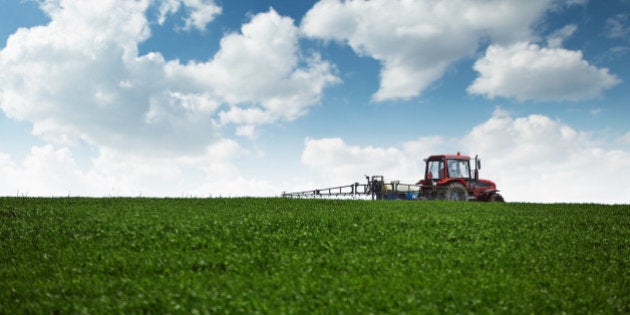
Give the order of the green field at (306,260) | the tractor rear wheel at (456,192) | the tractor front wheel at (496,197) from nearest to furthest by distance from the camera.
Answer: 1. the green field at (306,260)
2. the tractor rear wheel at (456,192)
3. the tractor front wheel at (496,197)

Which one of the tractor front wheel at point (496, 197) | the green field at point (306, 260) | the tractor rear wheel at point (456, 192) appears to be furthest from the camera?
the tractor front wheel at point (496, 197)

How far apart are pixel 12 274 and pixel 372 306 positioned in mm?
8765

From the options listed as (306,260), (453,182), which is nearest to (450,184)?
(453,182)

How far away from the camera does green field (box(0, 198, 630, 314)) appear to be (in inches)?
380

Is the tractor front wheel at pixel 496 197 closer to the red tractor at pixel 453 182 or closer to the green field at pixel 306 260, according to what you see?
Result: the red tractor at pixel 453 182

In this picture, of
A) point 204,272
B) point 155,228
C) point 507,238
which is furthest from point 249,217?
point 507,238

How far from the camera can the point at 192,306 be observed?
9.12m

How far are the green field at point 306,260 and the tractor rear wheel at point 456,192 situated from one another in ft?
27.4

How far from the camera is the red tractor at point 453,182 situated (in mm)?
30609

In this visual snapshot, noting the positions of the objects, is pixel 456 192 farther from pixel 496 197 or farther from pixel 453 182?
pixel 496 197

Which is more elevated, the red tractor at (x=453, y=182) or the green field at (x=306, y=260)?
the red tractor at (x=453, y=182)

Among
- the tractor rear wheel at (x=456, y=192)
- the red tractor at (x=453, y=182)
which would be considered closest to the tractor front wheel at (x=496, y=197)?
the red tractor at (x=453, y=182)

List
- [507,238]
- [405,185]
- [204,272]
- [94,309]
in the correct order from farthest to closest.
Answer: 1. [405,185]
2. [507,238]
3. [204,272]
4. [94,309]

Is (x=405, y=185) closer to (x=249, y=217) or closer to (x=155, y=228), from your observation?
(x=249, y=217)
